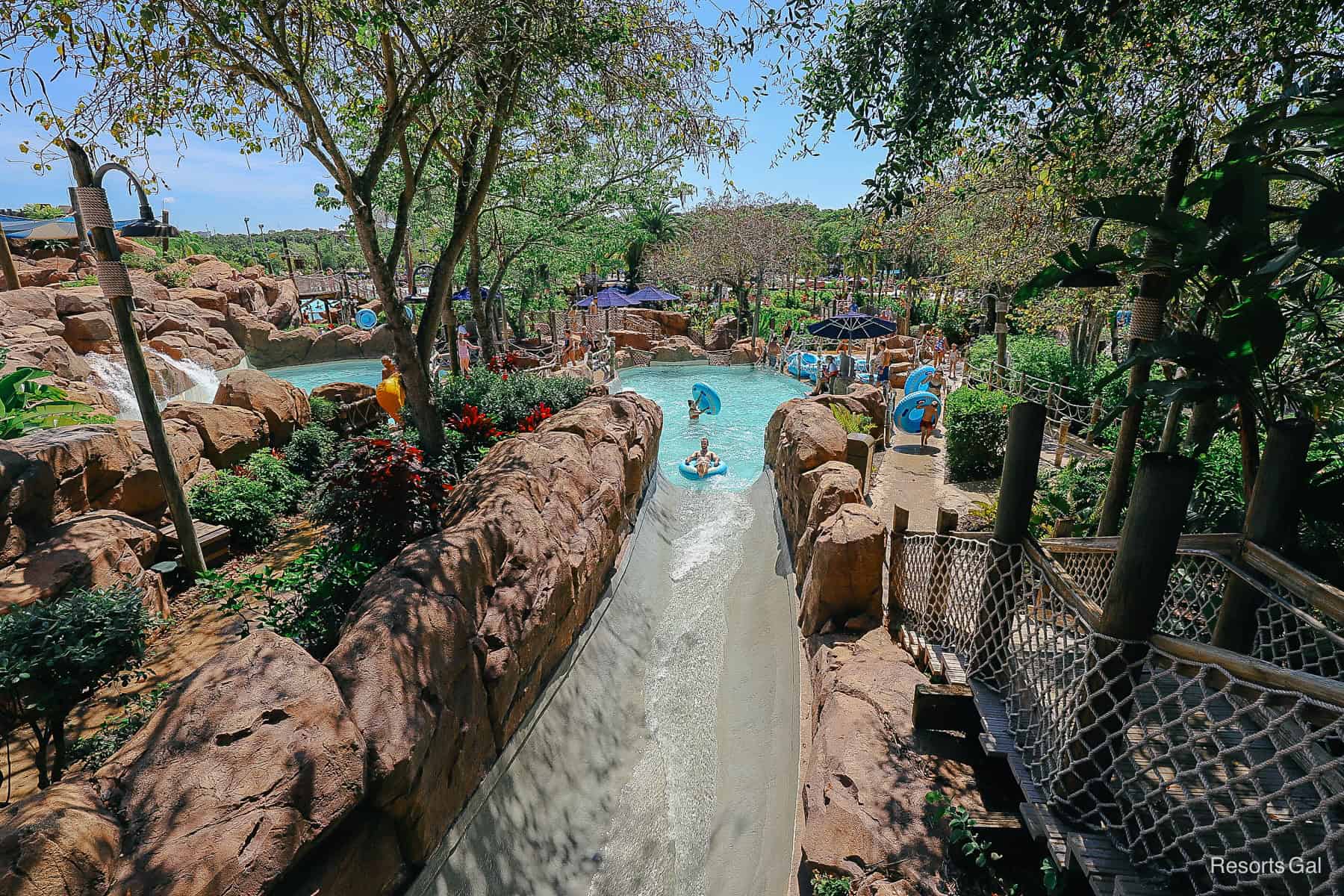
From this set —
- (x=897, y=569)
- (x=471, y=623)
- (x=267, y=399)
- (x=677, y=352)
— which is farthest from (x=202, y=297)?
(x=897, y=569)

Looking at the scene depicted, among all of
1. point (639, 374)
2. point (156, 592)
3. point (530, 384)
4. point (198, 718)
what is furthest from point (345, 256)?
point (198, 718)

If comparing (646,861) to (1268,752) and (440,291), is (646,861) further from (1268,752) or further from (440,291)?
(440,291)

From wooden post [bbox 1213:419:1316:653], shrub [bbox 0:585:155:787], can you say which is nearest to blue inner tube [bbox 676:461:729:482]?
shrub [bbox 0:585:155:787]

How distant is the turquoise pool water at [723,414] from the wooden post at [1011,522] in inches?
360

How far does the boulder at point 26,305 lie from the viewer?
1569cm

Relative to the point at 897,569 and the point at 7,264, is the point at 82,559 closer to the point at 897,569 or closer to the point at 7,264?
the point at 897,569

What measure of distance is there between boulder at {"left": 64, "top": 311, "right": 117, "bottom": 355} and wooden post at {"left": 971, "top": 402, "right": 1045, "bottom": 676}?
22.2m

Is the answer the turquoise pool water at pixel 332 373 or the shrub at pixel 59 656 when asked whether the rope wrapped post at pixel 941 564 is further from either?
the turquoise pool water at pixel 332 373

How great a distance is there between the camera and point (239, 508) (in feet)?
23.8

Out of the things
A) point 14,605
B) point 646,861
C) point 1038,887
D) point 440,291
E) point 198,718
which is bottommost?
point 646,861

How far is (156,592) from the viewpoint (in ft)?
18.6

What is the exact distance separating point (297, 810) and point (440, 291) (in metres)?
5.83

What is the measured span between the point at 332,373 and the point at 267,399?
16608 mm

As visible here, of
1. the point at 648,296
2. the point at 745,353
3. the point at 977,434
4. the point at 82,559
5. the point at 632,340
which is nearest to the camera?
the point at 82,559
